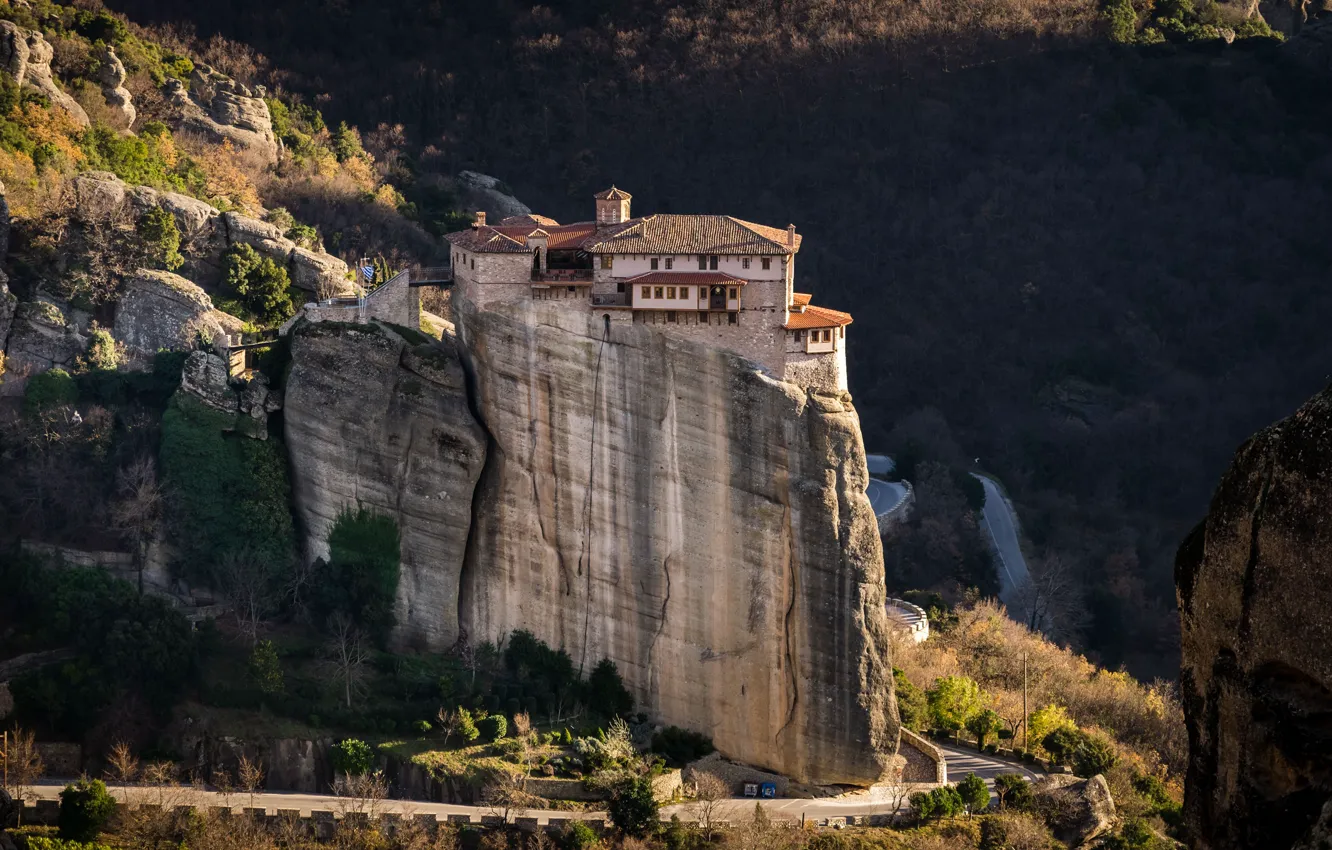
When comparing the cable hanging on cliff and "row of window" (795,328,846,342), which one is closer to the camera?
"row of window" (795,328,846,342)

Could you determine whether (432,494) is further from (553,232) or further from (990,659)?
(990,659)

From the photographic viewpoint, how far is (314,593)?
55.6m

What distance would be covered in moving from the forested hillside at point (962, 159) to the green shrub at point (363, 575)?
44.9 m

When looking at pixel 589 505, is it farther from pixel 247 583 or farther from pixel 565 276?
pixel 247 583

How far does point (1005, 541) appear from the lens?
3396 inches

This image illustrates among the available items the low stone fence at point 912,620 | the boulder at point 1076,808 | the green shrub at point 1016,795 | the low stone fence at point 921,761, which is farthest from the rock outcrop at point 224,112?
the boulder at point 1076,808

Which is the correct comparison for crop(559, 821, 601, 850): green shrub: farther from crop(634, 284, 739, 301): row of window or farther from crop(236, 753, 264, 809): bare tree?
crop(634, 284, 739, 301): row of window

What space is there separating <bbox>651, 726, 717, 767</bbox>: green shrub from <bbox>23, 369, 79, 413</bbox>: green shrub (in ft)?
71.6

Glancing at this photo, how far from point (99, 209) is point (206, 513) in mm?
13188

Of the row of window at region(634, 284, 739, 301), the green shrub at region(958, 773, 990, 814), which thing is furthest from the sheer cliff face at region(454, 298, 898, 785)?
the green shrub at region(958, 773, 990, 814)

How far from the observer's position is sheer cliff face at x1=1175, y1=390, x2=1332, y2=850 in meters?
15.8

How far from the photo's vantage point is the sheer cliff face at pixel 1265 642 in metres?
15.8

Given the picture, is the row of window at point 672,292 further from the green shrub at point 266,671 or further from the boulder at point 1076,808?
the boulder at point 1076,808

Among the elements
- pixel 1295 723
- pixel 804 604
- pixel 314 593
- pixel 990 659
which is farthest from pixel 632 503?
pixel 1295 723
